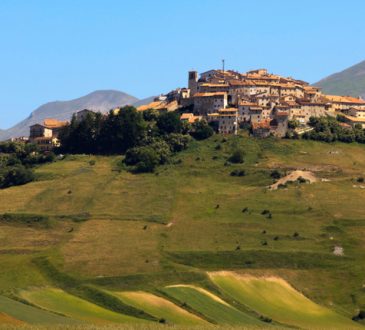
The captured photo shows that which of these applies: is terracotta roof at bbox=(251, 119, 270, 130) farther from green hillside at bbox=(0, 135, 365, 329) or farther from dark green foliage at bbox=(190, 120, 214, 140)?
dark green foliage at bbox=(190, 120, 214, 140)

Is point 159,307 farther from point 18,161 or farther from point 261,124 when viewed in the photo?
point 261,124

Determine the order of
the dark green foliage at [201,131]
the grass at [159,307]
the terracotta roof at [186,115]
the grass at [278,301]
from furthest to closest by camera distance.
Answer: the terracotta roof at [186,115]
the dark green foliage at [201,131]
the grass at [278,301]
the grass at [159,307]

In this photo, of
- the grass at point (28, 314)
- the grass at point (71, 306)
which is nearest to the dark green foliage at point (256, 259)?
the grass at point (71, 306)

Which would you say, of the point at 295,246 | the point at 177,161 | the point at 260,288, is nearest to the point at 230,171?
the point at 177,161

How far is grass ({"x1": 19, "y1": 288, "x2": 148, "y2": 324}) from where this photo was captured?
96312mm

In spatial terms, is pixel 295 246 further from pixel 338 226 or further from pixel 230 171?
pixel 230 171

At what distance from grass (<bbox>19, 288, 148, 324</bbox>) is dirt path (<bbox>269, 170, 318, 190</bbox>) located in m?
60.7

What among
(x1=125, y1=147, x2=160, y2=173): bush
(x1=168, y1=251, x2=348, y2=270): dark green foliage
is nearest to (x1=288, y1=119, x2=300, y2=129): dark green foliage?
(x1=125, y1=147, x2=160, y2=173): bush

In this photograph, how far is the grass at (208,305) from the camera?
102 m

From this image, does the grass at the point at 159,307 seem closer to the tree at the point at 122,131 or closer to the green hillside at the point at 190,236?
the green hillside at the point at 190,236

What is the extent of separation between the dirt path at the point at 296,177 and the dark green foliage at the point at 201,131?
23.7 m

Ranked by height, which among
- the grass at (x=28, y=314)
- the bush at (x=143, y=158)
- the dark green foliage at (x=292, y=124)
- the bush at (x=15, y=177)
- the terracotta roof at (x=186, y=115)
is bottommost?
the grass at (x=28, y=314)

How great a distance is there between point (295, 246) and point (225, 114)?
60475mm

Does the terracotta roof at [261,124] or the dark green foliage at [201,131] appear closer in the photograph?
the dark green foliage at [201,131]
